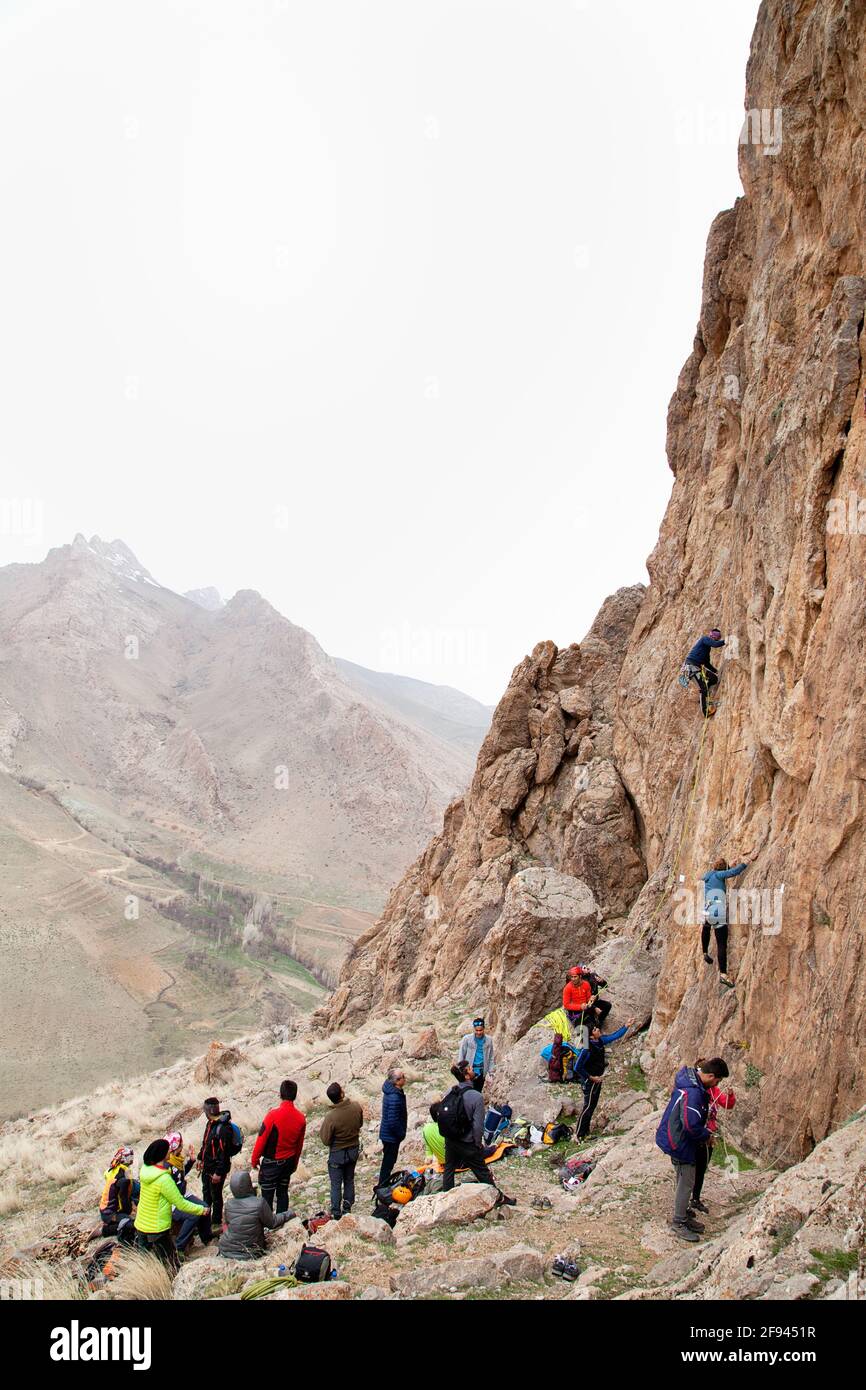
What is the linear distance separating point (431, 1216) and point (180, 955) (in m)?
60.9

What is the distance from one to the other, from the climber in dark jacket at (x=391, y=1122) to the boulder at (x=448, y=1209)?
1.03 m

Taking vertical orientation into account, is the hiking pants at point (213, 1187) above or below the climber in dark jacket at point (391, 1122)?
below

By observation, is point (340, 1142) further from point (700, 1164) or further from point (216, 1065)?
point (216, 1065)

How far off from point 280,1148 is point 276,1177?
0.43 metres

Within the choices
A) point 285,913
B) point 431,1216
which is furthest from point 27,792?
point 431,1216

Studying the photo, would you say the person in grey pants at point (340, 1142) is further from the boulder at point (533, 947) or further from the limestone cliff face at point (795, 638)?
the boulder at point (533, 947)

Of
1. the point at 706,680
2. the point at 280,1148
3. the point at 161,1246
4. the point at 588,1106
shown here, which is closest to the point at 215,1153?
the point at 280,1148

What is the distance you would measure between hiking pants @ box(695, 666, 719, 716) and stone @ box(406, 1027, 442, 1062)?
358 inches

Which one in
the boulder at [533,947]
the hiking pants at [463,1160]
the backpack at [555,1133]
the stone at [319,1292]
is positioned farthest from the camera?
the boulder at [533,947]

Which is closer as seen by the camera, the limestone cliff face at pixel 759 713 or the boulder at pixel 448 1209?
the boulder at pixel 448 1209

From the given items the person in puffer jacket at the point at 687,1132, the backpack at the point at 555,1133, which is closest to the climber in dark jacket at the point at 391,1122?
the backpack at the point at 555,1133

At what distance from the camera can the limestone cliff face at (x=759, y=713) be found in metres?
8.22

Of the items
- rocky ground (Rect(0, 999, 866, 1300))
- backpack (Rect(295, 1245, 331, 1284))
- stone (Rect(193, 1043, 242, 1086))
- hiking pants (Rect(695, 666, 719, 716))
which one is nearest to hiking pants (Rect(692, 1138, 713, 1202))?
rocky ground (Rect(0, 999, 866, 1300))

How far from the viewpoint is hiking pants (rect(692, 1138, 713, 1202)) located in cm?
749
